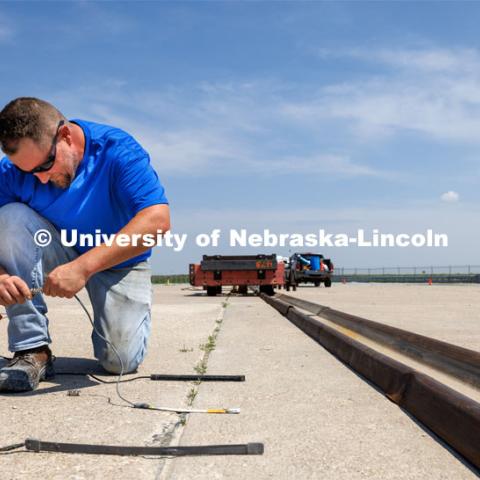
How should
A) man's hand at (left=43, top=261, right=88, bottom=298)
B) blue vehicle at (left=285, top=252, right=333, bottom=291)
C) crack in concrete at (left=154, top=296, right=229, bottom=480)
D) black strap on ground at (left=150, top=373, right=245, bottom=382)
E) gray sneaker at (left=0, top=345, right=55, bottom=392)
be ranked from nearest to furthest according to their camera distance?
crack in concrete at (left=154, top=296, right=229, bottom=480), man's hand at (left=43, top=261, right=88, bottom=298), gray sneaker at (left=0, top=345, right=55, bottom=392), black strap on ground at (left=150, top=373, right=245, bottom=382), blue vehicle at (left=285, top=252, right=333, bottom=291)

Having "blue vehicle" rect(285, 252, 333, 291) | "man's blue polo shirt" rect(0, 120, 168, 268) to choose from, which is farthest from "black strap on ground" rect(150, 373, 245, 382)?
"blue vehicle" rect(285, 252, 333, 291)

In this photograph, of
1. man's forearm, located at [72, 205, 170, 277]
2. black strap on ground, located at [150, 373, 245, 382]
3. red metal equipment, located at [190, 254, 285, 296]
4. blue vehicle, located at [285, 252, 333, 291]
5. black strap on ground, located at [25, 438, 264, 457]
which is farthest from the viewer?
blue vehicle, located at [285, 252, 333, 291]

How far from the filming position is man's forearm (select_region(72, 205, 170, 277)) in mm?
3135

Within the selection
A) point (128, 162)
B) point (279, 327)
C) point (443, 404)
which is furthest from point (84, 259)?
point (279, 327)

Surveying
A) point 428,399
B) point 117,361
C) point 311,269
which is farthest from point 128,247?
point 311,269

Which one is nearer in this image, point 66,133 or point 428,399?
point 428,399

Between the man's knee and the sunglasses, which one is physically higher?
the sunglasses

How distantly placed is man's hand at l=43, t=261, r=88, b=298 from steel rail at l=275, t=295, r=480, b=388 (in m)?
2.34

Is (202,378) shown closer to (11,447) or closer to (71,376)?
(71,376)

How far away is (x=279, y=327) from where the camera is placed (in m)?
7.13

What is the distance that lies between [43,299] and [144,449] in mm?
2034

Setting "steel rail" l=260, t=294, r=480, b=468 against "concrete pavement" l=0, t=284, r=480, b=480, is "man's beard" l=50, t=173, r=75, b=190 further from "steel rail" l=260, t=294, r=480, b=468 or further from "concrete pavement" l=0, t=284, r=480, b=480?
"steel rail" l=260, t=294, r=480, b=468

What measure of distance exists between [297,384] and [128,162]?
1.59 metres

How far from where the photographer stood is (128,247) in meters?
3.31
